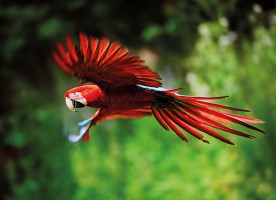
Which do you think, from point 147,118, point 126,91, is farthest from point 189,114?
point 147,118

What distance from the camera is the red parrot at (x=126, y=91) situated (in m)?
0.41

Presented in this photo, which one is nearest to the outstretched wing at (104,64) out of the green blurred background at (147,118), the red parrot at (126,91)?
the red parrot at (126,91)

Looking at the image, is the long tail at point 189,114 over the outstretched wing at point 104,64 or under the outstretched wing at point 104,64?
under

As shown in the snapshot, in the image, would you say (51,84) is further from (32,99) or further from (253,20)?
(253,20)

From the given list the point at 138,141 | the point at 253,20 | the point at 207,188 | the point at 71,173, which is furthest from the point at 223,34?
the point at 71,173

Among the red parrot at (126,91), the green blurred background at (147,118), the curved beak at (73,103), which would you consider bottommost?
the curved beak at (73,103)

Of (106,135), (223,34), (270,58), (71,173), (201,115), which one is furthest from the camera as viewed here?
(106,135)

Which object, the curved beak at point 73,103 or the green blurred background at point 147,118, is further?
the green blurred background at point 147,118

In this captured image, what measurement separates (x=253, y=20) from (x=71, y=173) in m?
1.74

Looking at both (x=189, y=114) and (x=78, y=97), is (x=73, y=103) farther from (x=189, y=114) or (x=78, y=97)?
(x=189, y=114)

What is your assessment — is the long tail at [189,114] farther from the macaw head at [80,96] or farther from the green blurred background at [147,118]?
the green blurred background at [147,118]

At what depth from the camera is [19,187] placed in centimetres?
309

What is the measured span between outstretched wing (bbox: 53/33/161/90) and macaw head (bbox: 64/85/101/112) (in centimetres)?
1

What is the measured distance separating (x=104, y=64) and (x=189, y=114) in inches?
3.8
